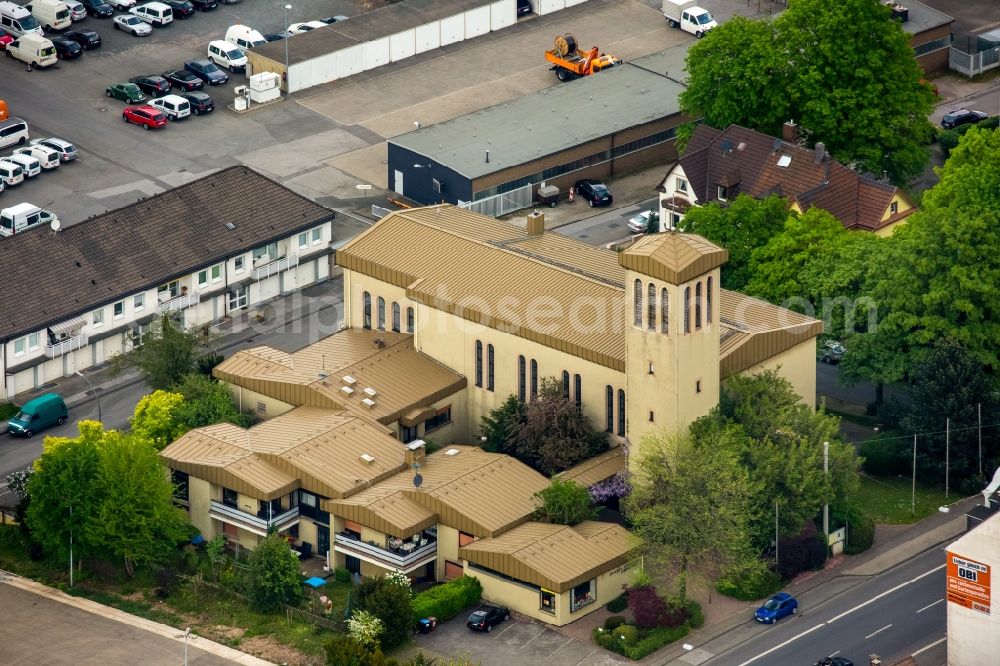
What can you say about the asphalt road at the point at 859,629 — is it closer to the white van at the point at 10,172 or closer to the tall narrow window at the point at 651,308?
the tall narrow window at the point at 651,308

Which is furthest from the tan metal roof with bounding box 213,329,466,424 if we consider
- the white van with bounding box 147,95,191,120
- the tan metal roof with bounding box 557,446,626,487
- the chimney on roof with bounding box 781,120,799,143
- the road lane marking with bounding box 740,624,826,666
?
the white van with bounding box 147,95,191,120

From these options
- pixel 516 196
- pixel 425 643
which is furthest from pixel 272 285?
pixel 425 643

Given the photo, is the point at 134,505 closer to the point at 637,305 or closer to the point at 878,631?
the point at 637,305

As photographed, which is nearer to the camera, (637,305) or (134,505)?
(637,305)

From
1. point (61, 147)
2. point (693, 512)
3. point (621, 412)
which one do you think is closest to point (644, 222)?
point (621, 412)

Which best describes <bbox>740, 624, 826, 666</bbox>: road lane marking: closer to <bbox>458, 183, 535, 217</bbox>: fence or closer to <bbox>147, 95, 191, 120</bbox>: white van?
<bbox>458, 183, 535, 217</bbox>: fence

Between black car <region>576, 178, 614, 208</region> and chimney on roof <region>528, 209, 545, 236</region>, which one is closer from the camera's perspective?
chimney on roof <region>528, 209, 545, 236</region>

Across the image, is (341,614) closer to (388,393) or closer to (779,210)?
(388,393)
